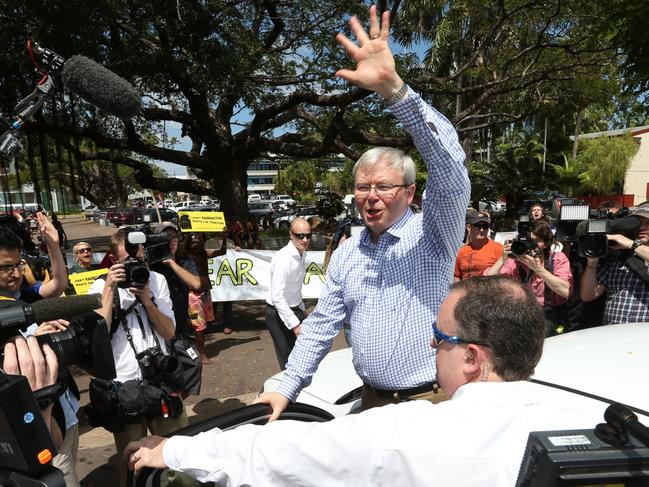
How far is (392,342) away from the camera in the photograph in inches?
74.9

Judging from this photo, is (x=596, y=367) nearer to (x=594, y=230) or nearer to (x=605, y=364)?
(x=605, y=364)

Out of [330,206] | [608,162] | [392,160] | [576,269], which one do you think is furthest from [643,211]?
[608,162]

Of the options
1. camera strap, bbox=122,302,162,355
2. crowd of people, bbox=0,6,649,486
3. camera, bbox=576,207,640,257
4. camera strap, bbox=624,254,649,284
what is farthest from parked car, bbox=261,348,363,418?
camera strap, bbox=624,254,649,284

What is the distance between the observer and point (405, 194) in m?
2.02

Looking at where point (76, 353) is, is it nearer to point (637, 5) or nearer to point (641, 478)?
point (641, 478)

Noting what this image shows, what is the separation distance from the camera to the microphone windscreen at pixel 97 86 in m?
2.63

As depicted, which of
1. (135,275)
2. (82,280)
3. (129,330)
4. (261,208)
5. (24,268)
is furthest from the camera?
(261,208)

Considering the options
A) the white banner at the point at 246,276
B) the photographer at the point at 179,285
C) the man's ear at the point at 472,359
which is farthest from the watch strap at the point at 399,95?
the white banner at the point at 246,276

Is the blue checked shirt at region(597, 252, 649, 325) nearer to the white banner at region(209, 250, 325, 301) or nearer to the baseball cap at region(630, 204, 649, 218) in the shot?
the baseball cap at region(630, 204, 649, 218)

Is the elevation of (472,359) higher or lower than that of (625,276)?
higher

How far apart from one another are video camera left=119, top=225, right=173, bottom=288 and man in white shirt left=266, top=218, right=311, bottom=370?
1.27 metres

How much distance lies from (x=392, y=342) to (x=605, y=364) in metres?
0.83

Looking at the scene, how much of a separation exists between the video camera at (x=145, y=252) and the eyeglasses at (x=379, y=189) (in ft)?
4.35

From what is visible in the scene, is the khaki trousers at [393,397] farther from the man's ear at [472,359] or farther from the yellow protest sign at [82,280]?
the yellow protest sign at [82,280]
